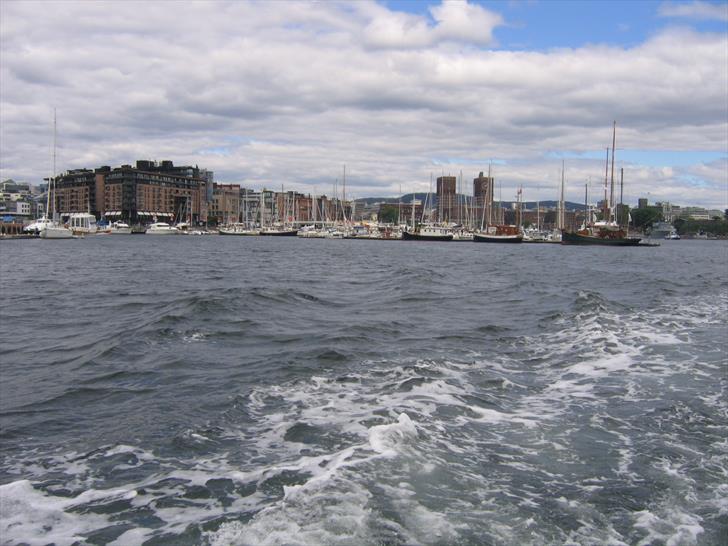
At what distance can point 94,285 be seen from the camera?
107 feet

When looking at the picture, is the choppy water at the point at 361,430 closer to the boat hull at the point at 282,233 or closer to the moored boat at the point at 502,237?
the moored boat at the point at 502,237

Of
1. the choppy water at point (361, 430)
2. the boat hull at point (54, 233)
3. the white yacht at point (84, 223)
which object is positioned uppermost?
the white yacht at point (84, 223)

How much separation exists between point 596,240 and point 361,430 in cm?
11403

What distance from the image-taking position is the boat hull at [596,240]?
112188 millimetres

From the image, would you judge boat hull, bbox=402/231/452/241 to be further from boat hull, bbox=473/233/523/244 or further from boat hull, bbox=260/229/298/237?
boat hull, bbox=260/229/298/237

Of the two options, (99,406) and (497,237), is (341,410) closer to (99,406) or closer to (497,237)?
(99,406)

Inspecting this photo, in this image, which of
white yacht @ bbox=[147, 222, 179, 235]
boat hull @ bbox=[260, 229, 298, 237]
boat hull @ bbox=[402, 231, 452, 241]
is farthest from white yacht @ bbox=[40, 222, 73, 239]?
boat hull @ bbox=[402, 231, 452, 241]

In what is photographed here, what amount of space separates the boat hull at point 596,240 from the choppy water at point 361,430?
97546 millimetres

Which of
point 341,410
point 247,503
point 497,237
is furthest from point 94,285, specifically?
point 497,237

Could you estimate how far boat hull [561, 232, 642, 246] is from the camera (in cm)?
11219

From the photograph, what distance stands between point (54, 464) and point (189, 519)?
2673 millimetres

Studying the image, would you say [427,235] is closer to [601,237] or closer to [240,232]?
[601,237]

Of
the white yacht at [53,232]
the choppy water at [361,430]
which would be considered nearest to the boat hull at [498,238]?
the white yacht at [53,232]

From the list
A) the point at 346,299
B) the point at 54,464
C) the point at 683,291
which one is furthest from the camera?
the point at 683,291
